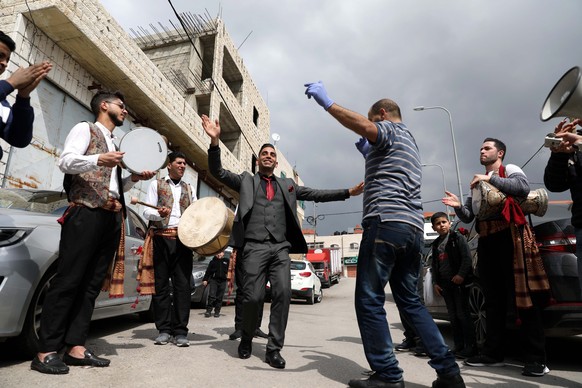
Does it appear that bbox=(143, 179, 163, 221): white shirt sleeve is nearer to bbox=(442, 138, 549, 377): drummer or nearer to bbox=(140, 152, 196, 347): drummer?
bbox=(140, 152, 196, 347): drummer

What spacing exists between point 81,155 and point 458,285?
12.8 feet

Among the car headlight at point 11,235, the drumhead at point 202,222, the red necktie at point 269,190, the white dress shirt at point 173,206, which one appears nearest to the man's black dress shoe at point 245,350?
the drumhead at point 202,222

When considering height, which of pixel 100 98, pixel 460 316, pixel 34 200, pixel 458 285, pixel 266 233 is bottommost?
pixel 460 316

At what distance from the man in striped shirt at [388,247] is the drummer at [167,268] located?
2073 mm

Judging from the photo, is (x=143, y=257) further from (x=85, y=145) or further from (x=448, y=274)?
(x=448, y=274)

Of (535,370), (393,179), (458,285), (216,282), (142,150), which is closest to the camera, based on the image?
(393,179)

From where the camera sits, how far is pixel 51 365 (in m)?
2.60

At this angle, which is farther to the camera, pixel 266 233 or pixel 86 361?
pixel 266 233

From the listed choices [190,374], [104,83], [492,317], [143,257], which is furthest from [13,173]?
[492,317]

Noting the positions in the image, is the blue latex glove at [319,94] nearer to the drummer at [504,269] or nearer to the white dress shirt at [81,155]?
the drummer at [504,269]

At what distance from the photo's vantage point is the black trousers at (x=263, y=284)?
133 inches

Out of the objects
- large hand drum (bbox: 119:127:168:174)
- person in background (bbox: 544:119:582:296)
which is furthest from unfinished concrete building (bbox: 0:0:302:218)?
person in background (bbox: 544:119:582:296)

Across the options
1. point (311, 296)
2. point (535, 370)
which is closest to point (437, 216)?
point (535, 370)

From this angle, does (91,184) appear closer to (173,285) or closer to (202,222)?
(202,222)
